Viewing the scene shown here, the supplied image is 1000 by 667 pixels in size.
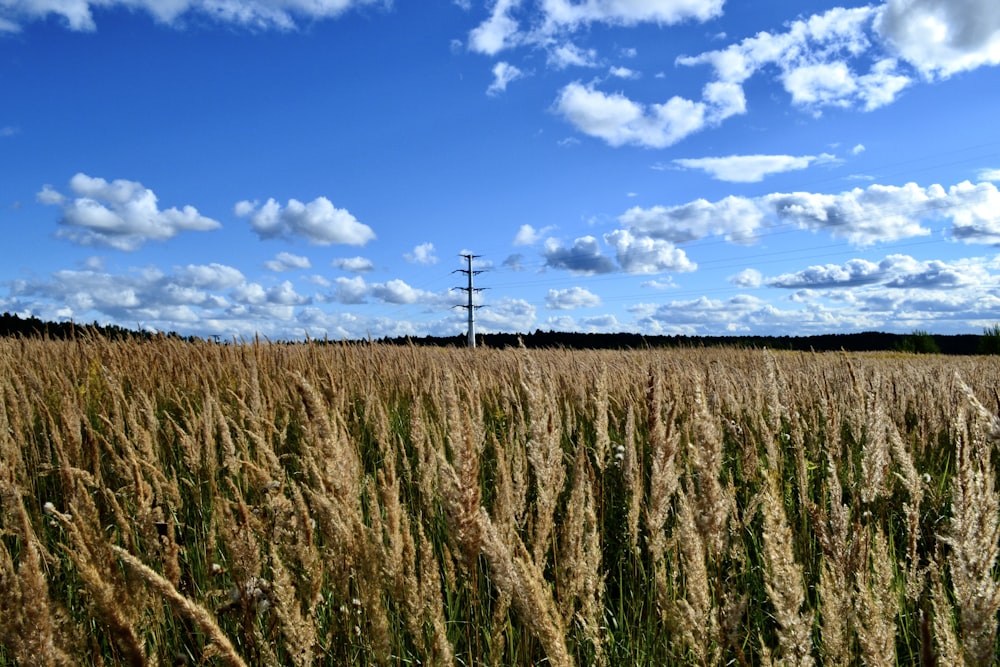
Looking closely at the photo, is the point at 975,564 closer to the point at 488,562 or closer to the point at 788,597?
the point at 788,597

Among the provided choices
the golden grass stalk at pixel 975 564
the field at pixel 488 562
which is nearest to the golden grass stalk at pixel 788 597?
the field at pixel 488 562

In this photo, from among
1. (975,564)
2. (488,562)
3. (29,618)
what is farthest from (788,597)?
(29,618)

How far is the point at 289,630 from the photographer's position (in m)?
1.50

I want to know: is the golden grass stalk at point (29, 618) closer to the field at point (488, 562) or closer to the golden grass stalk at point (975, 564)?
the field at point (488, 562)

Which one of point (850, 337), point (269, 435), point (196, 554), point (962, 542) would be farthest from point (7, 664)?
point (850, 337)

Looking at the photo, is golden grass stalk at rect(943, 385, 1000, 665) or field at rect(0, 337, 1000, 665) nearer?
golden grass stalk at rect(943, 385, 1000, 665)

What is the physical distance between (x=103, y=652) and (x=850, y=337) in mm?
43818

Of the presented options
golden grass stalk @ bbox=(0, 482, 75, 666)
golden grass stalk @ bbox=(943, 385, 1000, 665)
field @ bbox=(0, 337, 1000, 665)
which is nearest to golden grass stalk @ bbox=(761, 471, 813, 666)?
field @ bbox=(0, 337, 1000, 665)

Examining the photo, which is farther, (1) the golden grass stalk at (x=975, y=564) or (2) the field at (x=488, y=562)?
(2) the field at (x=488, y=562)

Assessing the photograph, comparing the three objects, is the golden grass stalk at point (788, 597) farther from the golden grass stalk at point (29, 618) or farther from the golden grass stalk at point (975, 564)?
the golden grass stalk at point (29, 618)

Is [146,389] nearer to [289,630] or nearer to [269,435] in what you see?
[269,435]

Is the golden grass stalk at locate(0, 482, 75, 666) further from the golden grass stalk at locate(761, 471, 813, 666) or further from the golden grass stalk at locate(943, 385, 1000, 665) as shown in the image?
the golden grass stalk at locate(943, 385, 1000, 665)

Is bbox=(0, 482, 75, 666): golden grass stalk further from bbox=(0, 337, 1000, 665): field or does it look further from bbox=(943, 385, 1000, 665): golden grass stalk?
bbox=(943, 385, 1000, 665): golden grass stalk

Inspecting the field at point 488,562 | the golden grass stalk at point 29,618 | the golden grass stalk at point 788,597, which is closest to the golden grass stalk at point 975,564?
the field at point 488,562
